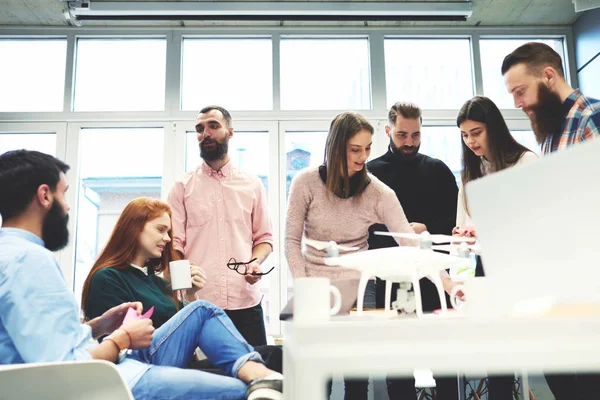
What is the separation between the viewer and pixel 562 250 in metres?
0.68

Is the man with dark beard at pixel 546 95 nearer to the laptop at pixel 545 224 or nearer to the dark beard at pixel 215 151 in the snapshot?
the laptop at pixel 545 224

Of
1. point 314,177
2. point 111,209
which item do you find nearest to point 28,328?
point 314,177

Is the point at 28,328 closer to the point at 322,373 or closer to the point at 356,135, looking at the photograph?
the point at 322,373

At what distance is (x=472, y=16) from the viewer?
14.3ft

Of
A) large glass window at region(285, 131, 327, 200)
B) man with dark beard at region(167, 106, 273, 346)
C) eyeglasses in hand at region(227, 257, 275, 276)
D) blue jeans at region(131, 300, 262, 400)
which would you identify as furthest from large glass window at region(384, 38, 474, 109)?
blue jeans at region(131, 300, 262, 400)

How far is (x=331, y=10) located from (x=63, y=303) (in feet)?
10.8

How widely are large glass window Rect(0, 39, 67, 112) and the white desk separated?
4.18m

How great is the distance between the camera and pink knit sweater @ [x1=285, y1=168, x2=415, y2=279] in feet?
7.50

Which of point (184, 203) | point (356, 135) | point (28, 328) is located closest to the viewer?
point (28, 328)

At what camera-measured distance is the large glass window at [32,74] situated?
14.3 feet

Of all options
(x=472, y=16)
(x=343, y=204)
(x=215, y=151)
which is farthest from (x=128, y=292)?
(x=472, y=16)

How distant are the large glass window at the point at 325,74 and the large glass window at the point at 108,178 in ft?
3.48

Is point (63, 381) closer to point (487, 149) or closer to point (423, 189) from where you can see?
point (487, 149)

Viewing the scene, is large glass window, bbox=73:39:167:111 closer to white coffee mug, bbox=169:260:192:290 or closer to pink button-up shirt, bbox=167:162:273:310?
pink button-up shirt, bbox=167:162:273:310
